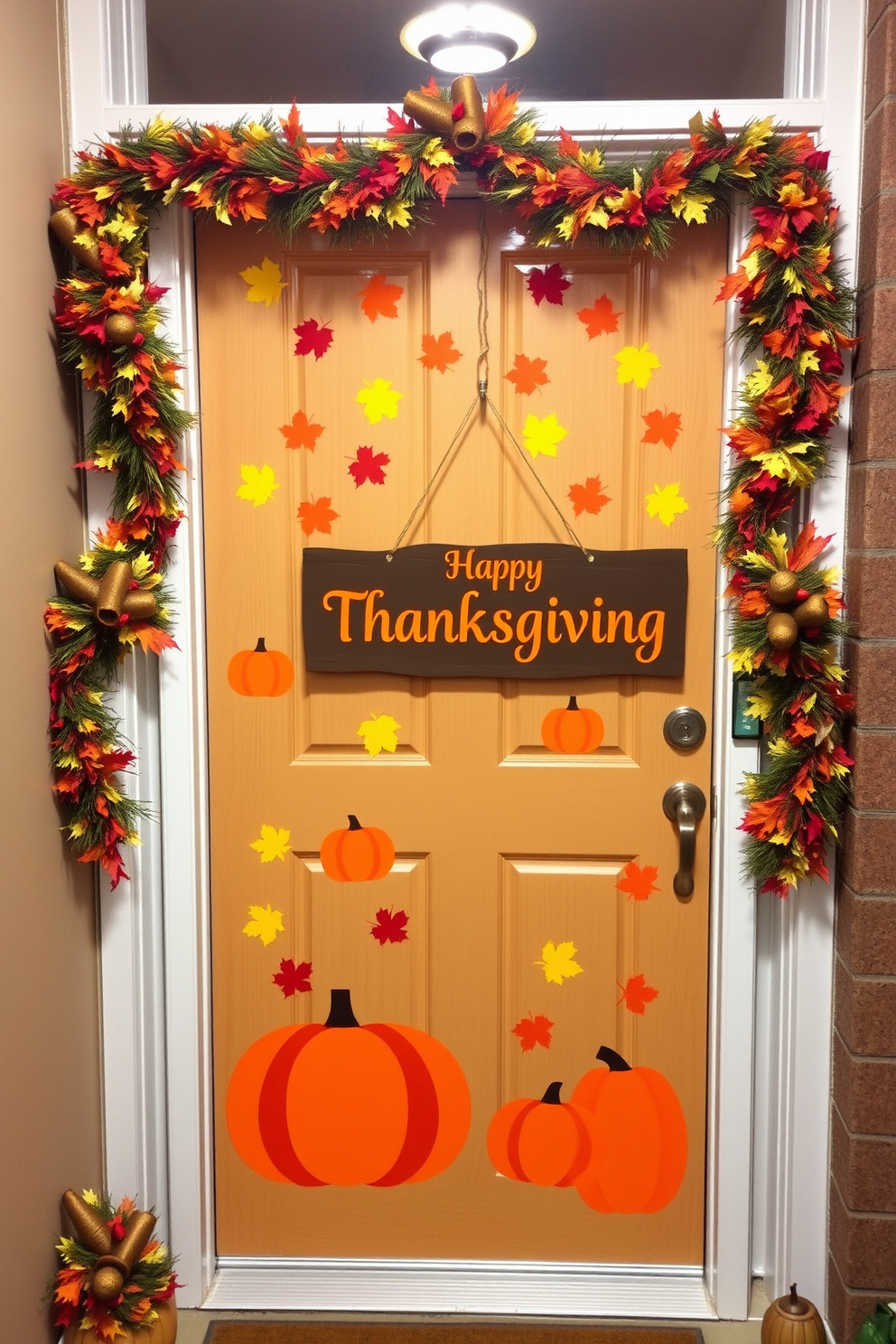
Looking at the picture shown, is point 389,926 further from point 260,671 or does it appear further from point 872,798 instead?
point 872,798

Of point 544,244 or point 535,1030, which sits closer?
point 544,244

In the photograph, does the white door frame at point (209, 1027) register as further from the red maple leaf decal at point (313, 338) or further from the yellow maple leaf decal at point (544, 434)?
the yellow maple leaf decal at point (544, 434)

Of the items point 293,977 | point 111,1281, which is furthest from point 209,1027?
point 111,1281

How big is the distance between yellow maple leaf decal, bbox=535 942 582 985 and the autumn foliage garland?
0.38 meters

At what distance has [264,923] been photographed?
73.9 inches

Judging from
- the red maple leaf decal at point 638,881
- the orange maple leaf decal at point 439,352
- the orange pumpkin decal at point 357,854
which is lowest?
the red maple leaf decal at point 638,881

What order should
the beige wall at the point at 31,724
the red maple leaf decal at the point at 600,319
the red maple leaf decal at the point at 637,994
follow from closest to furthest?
the beige wall at the point at 31,724
the red maple leaf decal at the point at 600,319
the red maple leaf decal at the point at 637,994

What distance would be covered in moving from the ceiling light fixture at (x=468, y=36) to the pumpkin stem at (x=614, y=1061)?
180 centimetres

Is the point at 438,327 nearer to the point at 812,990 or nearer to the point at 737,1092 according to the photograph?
the point at 812,990

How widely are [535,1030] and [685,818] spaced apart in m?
0.50

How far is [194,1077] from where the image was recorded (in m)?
1.86

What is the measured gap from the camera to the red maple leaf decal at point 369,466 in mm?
1797

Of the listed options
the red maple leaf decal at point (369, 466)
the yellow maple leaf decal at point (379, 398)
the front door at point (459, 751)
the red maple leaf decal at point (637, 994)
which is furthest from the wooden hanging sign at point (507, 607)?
the red maple leaf decal at point (637, 994)

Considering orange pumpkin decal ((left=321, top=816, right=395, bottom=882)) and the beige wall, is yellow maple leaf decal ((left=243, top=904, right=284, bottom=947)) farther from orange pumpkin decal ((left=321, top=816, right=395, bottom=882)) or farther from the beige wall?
the beige wall
